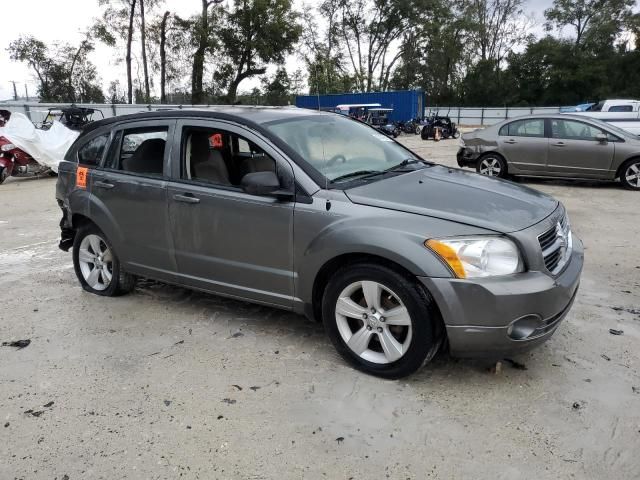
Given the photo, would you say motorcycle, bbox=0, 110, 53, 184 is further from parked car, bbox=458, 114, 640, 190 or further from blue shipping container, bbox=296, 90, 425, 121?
blue shipping container, bbox=296, 90, 425, 121

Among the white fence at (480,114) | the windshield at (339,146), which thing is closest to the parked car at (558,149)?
the windshield at (339,146)

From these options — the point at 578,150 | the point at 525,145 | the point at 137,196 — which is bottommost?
the point at 137,196

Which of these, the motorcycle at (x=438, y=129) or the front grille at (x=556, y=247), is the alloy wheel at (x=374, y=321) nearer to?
the front grille at (x=556, y=247)

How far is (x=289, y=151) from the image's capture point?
11.7 ft

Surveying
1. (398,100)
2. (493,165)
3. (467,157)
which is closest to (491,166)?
(493,165)

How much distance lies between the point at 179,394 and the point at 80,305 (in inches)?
78.5

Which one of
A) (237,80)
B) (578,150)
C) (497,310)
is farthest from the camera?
(237,80)

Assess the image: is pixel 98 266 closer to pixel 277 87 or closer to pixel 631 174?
pixel 631 174

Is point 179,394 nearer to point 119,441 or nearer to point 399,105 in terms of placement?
point 119,441

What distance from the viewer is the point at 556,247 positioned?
3221 mm

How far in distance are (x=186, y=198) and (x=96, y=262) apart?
1.48 meters

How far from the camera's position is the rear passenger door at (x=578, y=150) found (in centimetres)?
986

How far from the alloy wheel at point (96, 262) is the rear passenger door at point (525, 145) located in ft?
27.2

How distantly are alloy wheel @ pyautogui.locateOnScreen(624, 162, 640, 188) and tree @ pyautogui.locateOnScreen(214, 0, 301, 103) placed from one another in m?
33.5
